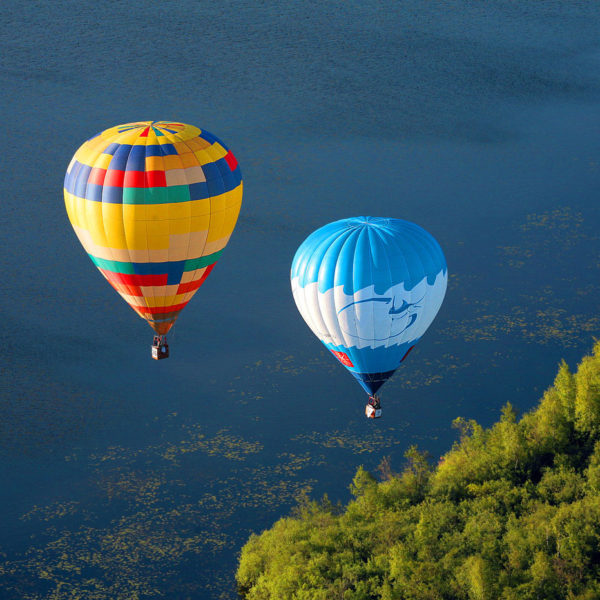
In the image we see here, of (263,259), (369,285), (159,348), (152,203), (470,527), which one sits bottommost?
(470,527)

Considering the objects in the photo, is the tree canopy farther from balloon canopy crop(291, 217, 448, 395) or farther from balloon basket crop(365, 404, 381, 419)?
balloon canopy crop(291, 217, 448, 395)

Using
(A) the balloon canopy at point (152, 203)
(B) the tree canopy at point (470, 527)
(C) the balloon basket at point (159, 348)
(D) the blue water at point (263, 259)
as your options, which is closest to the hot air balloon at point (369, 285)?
(A) the balloon canopy at point (152, 203)

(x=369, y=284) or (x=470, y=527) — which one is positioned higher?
(x=369, y=284)

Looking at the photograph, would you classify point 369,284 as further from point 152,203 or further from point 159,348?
point 159,348

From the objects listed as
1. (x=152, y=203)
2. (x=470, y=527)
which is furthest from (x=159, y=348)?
(x=470, y=527)

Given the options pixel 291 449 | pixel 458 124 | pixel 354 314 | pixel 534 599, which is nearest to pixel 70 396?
pixel 291 449

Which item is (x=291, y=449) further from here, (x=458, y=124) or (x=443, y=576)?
(x=458, y=124)

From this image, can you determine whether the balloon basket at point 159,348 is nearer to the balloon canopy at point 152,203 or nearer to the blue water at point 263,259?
the balloon canopy at point 152,203
